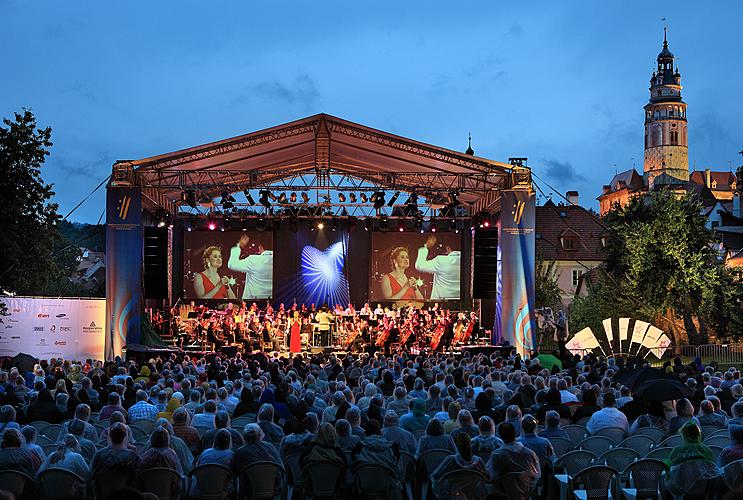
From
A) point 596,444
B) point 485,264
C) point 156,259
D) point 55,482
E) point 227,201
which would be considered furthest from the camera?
point 485,264

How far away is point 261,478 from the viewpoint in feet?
25.0

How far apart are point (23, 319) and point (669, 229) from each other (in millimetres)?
21390

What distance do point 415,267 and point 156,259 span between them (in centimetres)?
861

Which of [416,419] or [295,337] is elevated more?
[295,337]

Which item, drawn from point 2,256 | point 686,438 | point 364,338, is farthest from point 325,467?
point 364,338

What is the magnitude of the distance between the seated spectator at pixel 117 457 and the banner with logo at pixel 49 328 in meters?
18.2

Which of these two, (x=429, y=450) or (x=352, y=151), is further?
(x=352, y=151)

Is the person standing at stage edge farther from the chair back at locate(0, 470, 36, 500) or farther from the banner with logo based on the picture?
the chair back at locate(0, 470, 36, 500)

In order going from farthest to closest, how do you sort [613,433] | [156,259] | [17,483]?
[156,259] → [613,433] → [17,483]

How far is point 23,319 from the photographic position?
24469 mm

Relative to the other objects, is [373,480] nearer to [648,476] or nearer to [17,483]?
[648,476]

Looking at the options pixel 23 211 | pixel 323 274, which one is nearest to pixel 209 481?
pixel 23 211

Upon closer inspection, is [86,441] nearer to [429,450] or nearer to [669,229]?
[429,450]

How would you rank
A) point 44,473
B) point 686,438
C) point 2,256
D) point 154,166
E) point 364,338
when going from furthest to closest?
point 364,338, point 154,166, point 2,256, point 686,438, point 44,473
